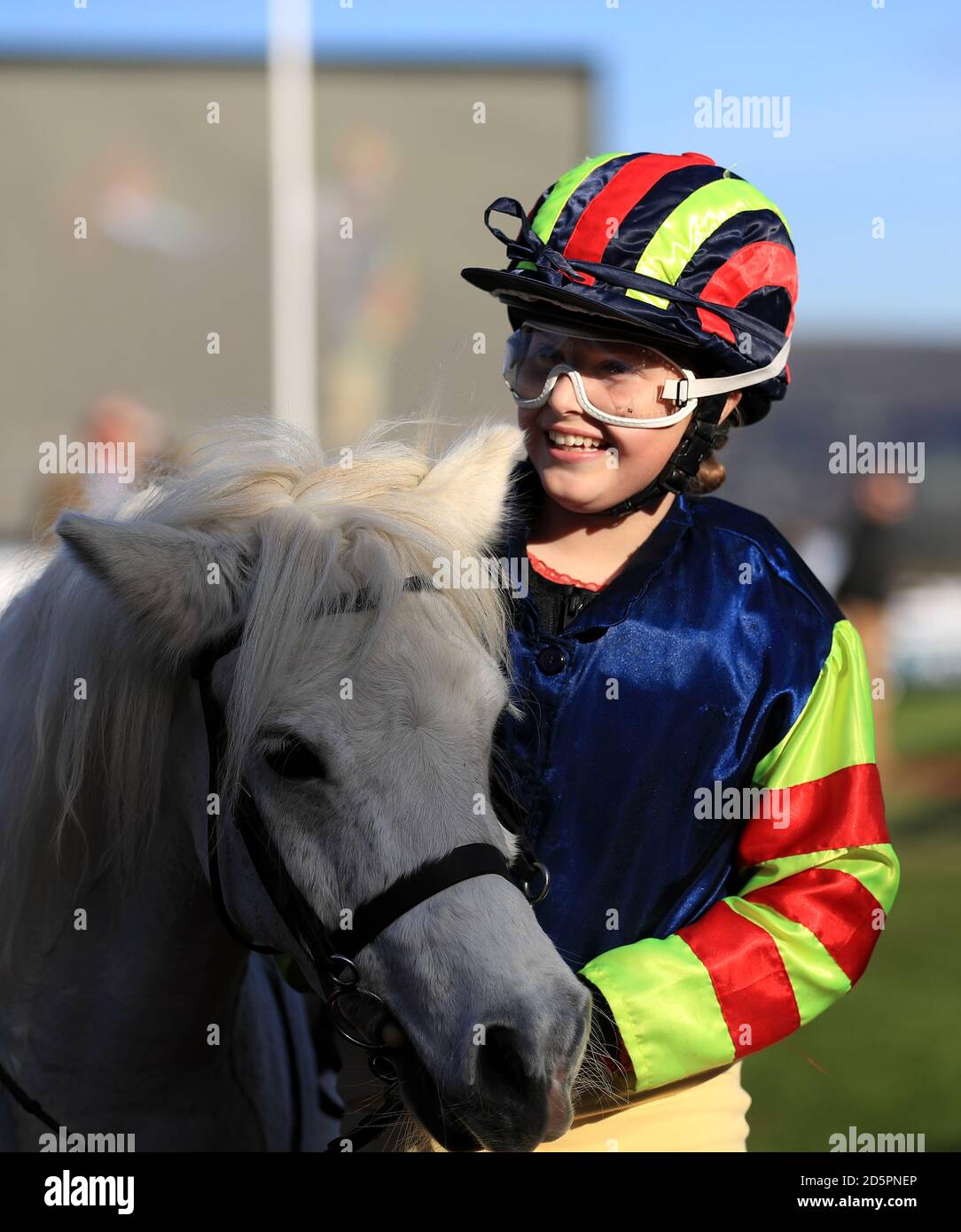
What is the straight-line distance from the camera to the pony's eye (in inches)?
72.4

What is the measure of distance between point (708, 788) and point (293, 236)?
10.1 m

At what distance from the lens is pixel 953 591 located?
63.5 ft

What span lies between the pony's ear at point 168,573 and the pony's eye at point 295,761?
25 centimetres

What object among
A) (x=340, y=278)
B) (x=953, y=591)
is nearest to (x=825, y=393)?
(x=953, y=591)

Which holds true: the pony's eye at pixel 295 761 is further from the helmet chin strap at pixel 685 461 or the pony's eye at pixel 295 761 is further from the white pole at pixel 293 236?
the white pole at pixel 293 236

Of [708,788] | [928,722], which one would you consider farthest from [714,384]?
[928,722]

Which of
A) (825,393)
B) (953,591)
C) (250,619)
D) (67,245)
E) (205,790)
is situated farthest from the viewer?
(825,393)

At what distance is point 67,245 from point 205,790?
10.8 meters

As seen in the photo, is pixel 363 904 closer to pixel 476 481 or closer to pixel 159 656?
pixel 159 656

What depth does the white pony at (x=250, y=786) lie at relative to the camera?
1.75 meters

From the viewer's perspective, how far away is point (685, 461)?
2264 millimetres

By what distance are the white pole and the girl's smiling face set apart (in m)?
8.52

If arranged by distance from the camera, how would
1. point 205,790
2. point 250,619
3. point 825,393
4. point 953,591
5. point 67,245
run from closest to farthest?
point 250,619 < point 205,790 < point 67,245 < point 953,591 < point 825,393
